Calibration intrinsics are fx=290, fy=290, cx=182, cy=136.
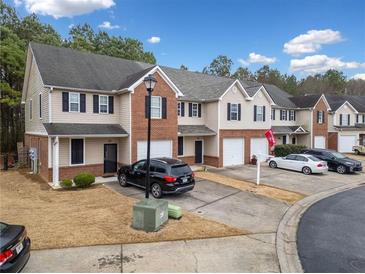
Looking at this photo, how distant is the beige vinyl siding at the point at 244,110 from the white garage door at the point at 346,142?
16.8 meters

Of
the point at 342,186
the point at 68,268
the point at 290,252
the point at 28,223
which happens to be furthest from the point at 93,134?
the point at 342,186

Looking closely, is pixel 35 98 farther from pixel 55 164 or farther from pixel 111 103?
pixel 55 164

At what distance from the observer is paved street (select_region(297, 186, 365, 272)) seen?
Result: 25.3 ft

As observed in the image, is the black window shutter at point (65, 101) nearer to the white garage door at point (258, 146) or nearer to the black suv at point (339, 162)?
the white garage door at point (258, 146)

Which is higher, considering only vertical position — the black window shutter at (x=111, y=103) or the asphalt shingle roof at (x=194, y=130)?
the black window shutter at (x=111, y=103)

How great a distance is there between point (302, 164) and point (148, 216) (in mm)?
17881

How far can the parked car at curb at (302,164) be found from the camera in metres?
22.8

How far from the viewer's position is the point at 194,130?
2480 centimetres

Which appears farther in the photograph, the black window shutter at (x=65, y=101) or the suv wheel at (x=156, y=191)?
the black window shutter at (x=65, y=101)

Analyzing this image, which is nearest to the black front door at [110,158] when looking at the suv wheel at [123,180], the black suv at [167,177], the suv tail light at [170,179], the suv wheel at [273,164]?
the suv wheel at [123,180]

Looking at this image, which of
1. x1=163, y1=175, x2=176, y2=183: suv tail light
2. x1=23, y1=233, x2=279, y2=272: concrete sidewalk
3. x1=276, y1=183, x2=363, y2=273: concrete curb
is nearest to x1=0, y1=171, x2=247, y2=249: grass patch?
x1=23, y1=233, x2=279, y2=272: concrete sidewalk

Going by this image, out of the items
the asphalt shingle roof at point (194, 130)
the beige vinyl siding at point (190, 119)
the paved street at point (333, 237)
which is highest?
the beige vinyl siding at point (190, 119)

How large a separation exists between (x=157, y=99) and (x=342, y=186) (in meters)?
14.0

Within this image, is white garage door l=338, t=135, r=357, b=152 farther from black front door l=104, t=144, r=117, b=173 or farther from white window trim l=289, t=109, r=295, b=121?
black front door l=104, t=144, r=117, b=173
